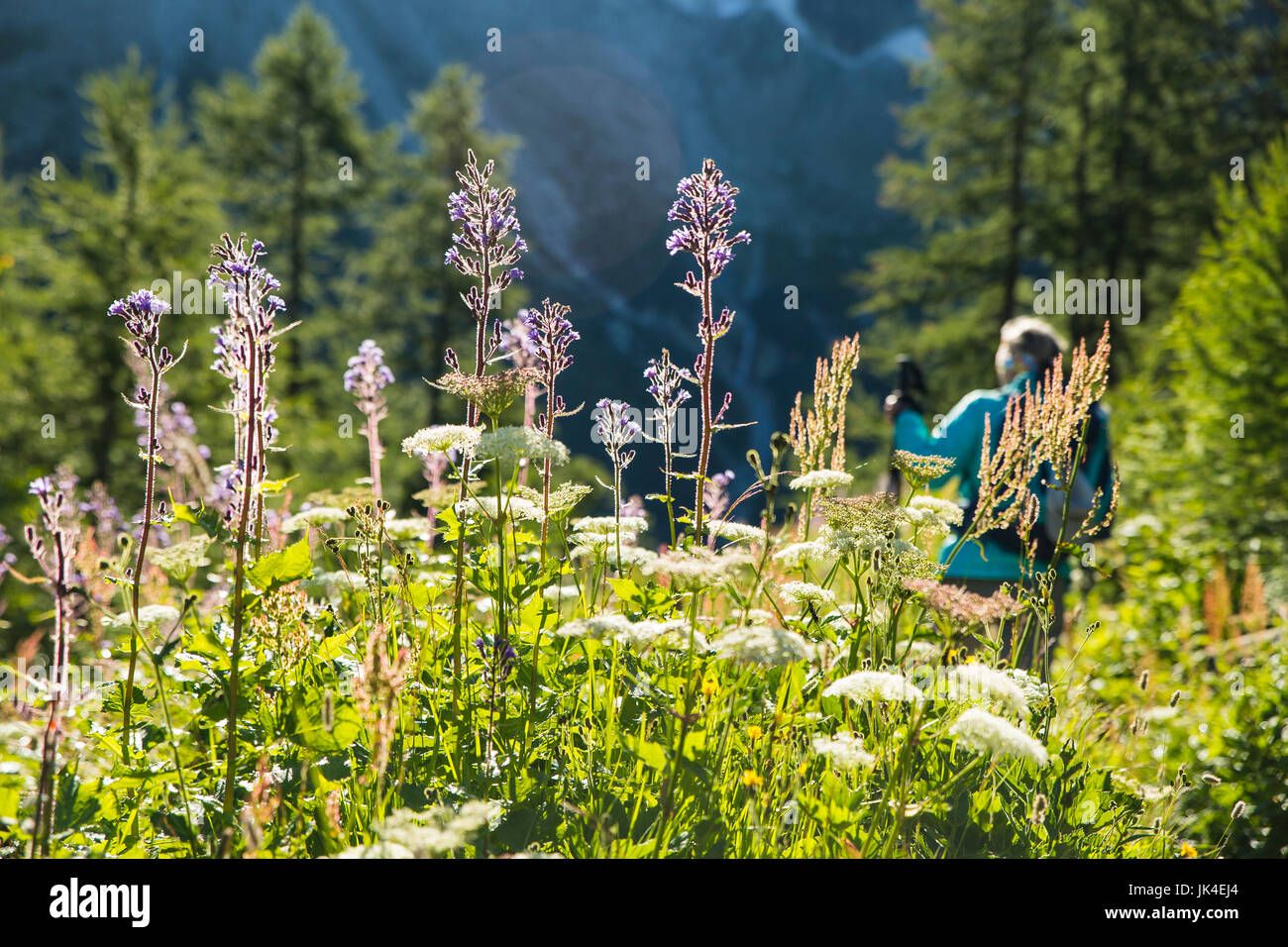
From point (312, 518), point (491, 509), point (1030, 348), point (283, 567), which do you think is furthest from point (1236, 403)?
point (283, 567)

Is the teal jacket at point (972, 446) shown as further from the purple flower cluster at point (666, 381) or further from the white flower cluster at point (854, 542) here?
the white flower cluster at point (854, 542)

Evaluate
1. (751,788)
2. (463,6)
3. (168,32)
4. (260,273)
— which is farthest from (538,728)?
(463,6)

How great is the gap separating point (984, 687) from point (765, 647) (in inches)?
26.1

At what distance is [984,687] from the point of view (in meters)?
2.02

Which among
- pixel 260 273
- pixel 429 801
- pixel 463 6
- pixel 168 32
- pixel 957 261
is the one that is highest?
pixel 463 6

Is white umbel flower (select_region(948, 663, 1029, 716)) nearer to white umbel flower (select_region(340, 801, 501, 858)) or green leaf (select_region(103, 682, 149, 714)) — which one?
white umbel flower (select_region(340, 801, 501, 858))

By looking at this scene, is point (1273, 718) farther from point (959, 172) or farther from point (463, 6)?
point (463, 6)

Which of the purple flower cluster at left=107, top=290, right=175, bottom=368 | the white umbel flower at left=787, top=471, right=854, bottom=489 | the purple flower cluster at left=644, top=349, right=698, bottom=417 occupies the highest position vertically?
the purple flower cluster at left=107, top=290, right=175, bottom=368

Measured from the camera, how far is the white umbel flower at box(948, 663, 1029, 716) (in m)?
1.90

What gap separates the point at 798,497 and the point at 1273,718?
2.90m

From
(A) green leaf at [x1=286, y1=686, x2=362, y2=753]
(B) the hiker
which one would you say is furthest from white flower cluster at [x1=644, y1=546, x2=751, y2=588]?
(B) the hiker

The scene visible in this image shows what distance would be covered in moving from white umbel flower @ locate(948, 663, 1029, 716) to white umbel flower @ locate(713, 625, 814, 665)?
20.2 inches

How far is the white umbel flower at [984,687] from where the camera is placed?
74.7 inches

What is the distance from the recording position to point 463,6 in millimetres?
119688
